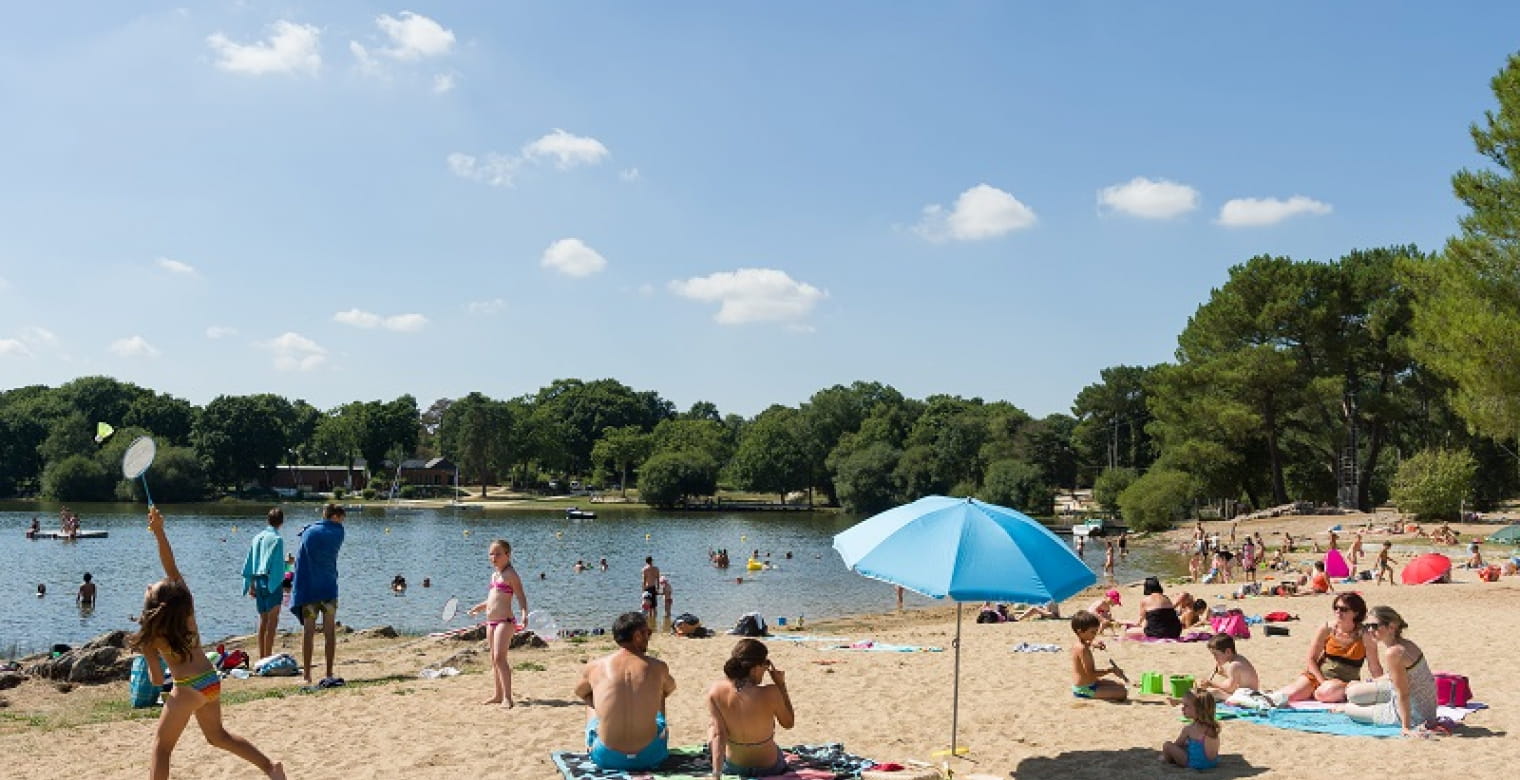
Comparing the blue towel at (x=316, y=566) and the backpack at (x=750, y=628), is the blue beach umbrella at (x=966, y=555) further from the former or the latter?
the backpack at (x=750, y=628)

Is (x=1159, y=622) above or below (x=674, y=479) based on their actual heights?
below

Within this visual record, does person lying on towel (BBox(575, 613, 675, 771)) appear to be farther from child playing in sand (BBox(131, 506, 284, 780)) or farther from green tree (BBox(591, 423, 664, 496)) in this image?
green tree (BBox(591, 423, 664, 496))

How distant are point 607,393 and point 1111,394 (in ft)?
203

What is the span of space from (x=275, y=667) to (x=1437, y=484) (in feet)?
149

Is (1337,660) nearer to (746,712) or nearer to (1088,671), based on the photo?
(1088,671)

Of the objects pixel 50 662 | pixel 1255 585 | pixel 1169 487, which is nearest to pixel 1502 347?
pixel 1255 585

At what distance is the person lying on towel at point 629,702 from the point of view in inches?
277

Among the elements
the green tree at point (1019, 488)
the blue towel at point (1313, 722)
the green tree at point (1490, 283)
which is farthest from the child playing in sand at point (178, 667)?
the green tree at point (1019, 488)

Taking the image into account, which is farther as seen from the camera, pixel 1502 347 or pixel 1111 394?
pixel 1111 394

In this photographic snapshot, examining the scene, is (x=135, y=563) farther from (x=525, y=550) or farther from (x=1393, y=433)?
(x=1393, y=433)

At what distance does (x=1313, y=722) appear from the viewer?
9102 mm

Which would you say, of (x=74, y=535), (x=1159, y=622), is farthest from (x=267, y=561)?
(x=74, y=535)

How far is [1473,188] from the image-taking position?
2217cm

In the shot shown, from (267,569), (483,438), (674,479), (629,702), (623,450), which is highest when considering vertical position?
(483,438)
